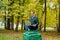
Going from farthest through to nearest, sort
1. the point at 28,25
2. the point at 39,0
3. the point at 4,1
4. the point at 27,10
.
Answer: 1. the point at 39,0
2. the point at 27,10
3. the point at 4,1
4. the point at 28,25

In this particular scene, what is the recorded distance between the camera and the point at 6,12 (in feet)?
79.5

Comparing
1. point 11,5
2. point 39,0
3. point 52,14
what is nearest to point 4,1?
point 11,5

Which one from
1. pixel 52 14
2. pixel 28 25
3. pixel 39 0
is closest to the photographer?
pixel 28 25

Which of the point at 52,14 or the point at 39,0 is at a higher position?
the point at 39,0

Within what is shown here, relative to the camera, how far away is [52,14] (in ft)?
106

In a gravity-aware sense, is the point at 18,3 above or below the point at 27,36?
above

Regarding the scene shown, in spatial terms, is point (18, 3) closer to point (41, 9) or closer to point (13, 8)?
point (13, 8)

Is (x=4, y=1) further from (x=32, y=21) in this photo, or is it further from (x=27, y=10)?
(x=32, y=21)

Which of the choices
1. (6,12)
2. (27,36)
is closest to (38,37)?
(27,36)

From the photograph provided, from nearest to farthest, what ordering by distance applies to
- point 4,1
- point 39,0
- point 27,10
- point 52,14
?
point 4,1
point 27,10
point 39,0
point 52,14

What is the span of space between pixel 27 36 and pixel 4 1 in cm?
1294

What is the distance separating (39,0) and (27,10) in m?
3.03

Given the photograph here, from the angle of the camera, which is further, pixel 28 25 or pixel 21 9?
pixel 21 9

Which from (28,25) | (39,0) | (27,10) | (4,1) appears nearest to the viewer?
(28,25)
